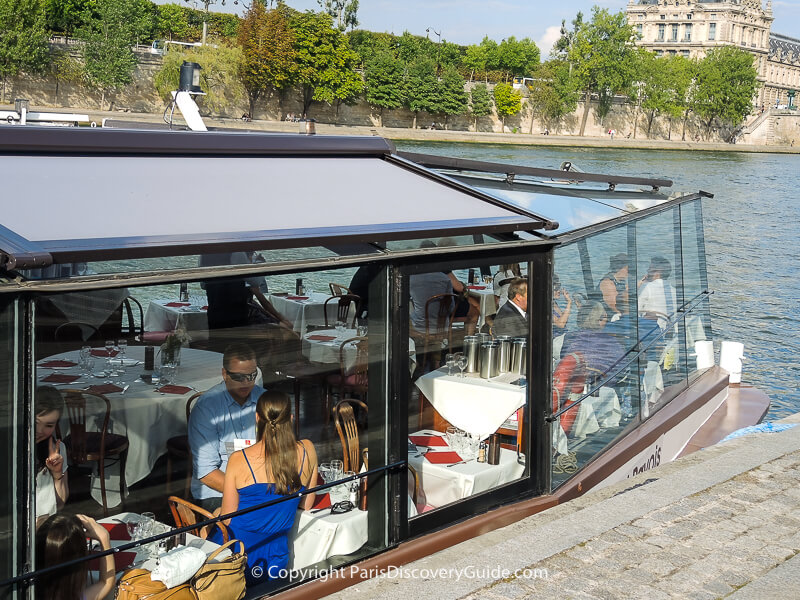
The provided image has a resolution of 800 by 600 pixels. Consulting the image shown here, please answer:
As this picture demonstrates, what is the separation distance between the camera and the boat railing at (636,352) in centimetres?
455

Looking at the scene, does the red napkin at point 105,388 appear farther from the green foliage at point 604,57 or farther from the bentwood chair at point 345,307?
the green foliage at point 604,57

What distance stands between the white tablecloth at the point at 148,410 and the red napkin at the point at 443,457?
0.96m

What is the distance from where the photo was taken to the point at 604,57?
76.1m

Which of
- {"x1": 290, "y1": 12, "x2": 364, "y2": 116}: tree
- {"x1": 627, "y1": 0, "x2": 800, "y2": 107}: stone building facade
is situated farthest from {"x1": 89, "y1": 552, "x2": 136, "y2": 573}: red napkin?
{"x1": 627, "y1": 0, "x2": 800, "y2": 107}: stone building facade

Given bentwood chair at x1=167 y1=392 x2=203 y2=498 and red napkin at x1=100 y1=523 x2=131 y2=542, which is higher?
bentwood chair at x1=167 y1=392 x2=203 y2=498

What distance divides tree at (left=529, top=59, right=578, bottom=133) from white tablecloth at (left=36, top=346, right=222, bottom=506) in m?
68.2

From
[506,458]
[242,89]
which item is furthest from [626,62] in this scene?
[506,458]

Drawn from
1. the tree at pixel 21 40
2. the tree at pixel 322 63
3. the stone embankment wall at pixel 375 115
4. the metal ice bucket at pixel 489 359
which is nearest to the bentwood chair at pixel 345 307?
the metal ice bucket at pixel 489 359

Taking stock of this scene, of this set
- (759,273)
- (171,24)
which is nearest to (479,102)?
(171,24)

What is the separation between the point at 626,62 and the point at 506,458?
252 ft

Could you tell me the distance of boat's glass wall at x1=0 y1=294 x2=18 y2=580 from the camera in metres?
2.37

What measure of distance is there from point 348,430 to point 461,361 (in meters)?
0.80

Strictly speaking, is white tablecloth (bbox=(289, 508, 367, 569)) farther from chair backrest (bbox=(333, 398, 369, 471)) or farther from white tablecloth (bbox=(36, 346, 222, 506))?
white tablecloth (bbox=(36, 346, 222, 506))

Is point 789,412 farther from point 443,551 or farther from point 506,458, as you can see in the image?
point 443,551
